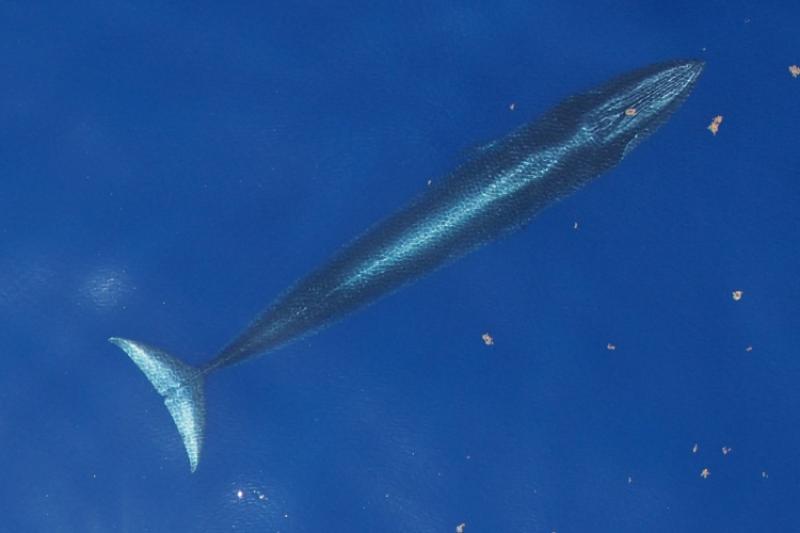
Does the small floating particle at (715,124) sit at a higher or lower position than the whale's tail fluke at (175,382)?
lower

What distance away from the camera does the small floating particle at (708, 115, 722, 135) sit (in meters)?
7.87

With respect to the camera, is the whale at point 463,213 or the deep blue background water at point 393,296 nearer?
the whale at point 463,213

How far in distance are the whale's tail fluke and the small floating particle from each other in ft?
16.3

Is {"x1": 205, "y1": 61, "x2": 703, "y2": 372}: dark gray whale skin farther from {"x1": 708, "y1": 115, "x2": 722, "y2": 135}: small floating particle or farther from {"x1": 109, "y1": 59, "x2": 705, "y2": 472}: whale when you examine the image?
{"x1": 708, "y1": 115, "x2": 722, "y2": 135}: small floating particle

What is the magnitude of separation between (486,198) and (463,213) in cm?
24

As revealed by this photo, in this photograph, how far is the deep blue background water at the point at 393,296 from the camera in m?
7.92

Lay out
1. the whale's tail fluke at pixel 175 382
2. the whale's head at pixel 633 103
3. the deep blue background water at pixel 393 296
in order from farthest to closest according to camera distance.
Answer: the deep blue background water at pixel 393 296, the whale's tail fluke at pixel 175 382, the whale's head at pixel 633 103

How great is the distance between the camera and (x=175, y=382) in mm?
7820

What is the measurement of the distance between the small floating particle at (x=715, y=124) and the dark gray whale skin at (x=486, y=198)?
0.36 meters

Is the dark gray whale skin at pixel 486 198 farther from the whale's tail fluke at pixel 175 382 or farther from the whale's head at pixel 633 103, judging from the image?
the whale's tail fluke at pixel 175 382

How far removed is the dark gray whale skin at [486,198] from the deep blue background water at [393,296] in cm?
15

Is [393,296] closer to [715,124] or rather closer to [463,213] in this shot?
[463,213]

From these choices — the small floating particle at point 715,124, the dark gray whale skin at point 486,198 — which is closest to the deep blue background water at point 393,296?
the small floating particle at point 715,124

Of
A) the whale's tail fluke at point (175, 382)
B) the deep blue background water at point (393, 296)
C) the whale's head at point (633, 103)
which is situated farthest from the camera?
the deep blue background water at point (393, 296)
